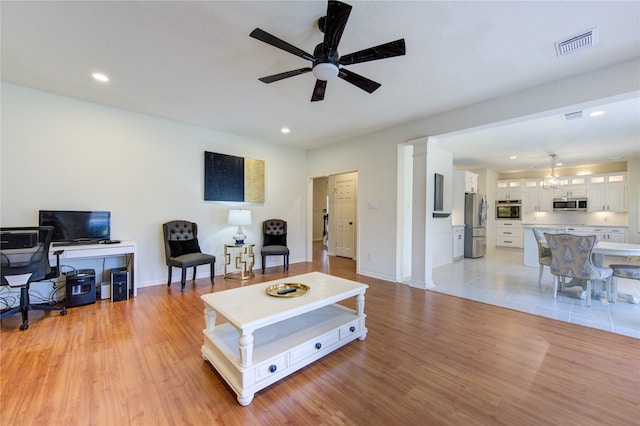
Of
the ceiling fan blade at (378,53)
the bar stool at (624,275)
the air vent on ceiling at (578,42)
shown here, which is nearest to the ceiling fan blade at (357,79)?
the ceiling fan blade at (378,53)

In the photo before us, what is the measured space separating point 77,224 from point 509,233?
35.6ft

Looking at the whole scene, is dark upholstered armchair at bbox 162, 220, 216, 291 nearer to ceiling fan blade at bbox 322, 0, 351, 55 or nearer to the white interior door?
ceiling fan blade at bbox 322, 0, 351, 55

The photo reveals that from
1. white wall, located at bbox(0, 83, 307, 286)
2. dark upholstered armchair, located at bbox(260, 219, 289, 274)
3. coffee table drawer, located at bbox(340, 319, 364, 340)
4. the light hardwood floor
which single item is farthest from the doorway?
coffee table drawer, located at bbox(340, 319, 364, 340)

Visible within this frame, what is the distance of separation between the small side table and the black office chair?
2.27 m

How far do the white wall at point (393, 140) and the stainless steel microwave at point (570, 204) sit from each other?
670cm

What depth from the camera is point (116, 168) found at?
12.4 feet

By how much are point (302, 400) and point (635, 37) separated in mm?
3896

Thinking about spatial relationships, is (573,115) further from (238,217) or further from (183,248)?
(183,248)

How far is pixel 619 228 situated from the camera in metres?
6.71

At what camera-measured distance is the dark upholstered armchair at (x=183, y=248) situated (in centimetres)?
384

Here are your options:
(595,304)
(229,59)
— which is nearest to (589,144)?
(595,304)

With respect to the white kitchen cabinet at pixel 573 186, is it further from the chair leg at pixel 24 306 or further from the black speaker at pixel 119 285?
the chair leg at pixel 24 306

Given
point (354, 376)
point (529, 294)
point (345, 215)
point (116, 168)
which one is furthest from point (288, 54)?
point (345, 215)

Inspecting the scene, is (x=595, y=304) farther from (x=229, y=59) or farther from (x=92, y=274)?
(x=92, y=274)
